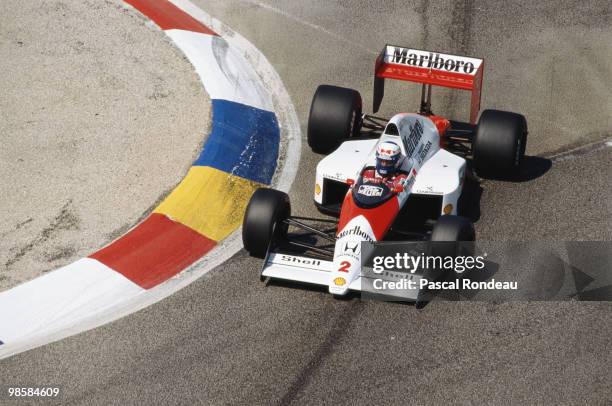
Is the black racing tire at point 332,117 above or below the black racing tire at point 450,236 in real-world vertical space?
above

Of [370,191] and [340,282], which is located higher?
[370,191]

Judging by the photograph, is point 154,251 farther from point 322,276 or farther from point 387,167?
point 387,167

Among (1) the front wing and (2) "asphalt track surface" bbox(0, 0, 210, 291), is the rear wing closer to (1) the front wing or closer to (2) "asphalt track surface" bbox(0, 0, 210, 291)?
(2) "asphalt track surface" bbox(0, 0, 210, 291)

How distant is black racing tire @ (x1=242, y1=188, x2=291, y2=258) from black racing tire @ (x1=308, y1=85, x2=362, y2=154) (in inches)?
80.2

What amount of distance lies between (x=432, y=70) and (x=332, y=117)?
1.30 meters

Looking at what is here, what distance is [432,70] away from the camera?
11875mm

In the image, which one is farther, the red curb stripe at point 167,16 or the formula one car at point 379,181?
the red curb stripe at point 167,16

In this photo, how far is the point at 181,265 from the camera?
1019 cm

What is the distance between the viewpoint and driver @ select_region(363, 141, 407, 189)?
10242 millimetres

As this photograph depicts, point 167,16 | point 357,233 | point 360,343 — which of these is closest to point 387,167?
point 357,233

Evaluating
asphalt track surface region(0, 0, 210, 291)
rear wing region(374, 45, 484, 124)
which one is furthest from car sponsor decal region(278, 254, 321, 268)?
rear wing region(374, 45, 484, 124)

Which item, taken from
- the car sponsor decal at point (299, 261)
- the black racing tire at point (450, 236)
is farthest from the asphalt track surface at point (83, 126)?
the black racing tire at point (450, 236)

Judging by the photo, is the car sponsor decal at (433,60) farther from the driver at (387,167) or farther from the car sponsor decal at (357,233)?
the car sponsor decal at (357,233)

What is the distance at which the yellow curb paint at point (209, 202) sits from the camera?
35.5ft
